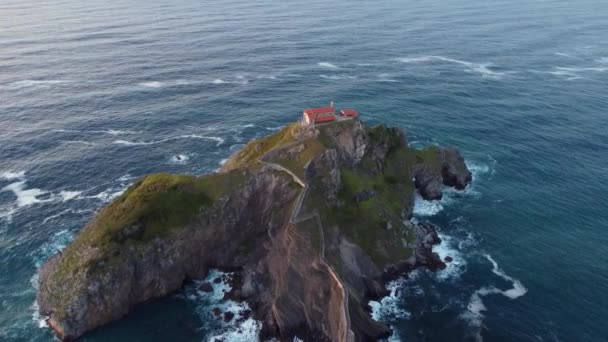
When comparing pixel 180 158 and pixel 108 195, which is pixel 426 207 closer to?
pixel 180 158

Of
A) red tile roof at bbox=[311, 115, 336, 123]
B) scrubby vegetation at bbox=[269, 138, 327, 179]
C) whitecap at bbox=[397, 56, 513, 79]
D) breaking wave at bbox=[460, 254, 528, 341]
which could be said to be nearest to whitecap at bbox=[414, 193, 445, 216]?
breaking wave at bbox=[460, 254, 528, 341]

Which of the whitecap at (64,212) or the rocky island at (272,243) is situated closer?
the rocky island at (272,243)

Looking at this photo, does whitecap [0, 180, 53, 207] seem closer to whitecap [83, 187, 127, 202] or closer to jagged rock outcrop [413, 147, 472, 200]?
whitecap [83, 187, 127, 202]

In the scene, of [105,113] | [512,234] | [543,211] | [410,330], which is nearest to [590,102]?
[543,211]

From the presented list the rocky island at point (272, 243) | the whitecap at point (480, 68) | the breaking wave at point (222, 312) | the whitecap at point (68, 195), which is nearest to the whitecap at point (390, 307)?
the rocky island at point (272, 243)

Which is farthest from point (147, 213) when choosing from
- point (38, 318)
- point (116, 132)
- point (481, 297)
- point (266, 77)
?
point (266, 77)

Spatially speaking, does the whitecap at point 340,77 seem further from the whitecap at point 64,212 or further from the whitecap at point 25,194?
the whitecap at point 25,194
